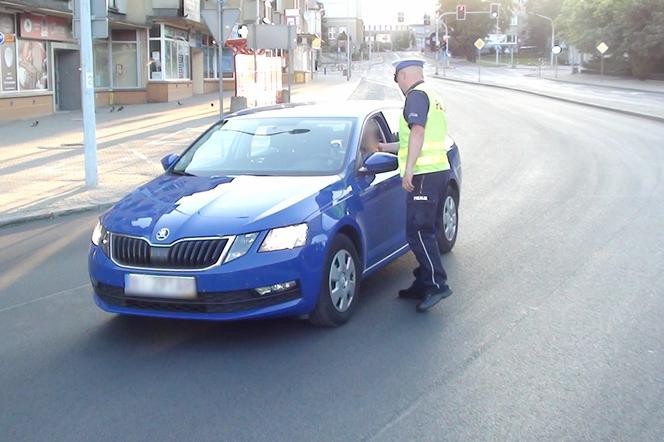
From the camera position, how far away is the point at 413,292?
6.29 m

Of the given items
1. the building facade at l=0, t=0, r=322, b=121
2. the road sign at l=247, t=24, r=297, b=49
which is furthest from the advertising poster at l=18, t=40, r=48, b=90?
the road sign at l=247, t=24, r=297, b=49

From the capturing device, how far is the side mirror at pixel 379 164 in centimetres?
606

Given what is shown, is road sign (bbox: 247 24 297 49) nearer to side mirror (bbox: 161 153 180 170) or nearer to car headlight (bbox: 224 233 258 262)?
side mirror (bbox: 161 153 180 170)

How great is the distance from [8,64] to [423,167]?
2049 cm

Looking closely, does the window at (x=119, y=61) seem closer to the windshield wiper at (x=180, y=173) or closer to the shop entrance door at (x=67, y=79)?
the shop entrance door at (x=67, y=79)

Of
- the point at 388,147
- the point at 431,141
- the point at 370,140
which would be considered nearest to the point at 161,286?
the point at 431,141

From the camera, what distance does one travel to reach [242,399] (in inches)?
174

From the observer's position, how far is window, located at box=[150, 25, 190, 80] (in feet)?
109

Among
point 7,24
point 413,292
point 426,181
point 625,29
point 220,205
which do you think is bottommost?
point 413,292

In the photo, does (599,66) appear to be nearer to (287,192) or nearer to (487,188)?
(487,188)

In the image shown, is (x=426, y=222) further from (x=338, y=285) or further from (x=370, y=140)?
(x=370, y=140)

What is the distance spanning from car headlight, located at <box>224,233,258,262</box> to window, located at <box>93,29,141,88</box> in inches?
1124

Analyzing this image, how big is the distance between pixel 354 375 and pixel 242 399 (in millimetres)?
711

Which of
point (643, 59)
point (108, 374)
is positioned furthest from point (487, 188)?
point (643, 59)
